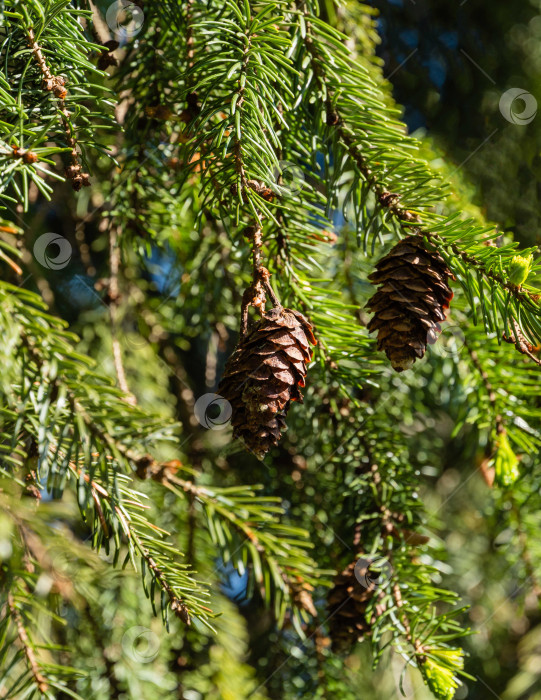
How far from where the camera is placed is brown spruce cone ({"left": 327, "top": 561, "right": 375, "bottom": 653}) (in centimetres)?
87

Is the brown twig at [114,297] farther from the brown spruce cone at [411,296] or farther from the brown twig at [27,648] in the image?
the brown spruce cone at [411,296]

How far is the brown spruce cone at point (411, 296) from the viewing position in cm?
66

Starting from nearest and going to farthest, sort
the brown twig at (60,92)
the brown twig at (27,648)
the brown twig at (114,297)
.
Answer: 1. the brown twig at (60,92)
2. the brown twig at (27,648)
3. the brown twig at (114,297)

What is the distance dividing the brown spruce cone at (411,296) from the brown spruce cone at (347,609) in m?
0.37

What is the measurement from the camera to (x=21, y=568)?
2.28 feet

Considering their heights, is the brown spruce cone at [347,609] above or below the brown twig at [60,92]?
below

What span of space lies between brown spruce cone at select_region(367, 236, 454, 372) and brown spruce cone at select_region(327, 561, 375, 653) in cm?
37

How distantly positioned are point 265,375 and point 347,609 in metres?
0.44

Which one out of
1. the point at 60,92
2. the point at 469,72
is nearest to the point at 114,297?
the point at 60,92

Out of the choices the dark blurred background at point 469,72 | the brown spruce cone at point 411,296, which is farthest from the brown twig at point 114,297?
the dark blurred background at point 469,72

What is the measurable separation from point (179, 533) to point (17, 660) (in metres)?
0.49

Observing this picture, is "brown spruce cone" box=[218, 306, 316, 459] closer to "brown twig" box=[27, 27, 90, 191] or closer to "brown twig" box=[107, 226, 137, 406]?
"brown twig" box=[27, 27, 90, 191]

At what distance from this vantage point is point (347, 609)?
0.88 meters

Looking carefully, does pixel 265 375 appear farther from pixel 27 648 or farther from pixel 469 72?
pixel 469 72
